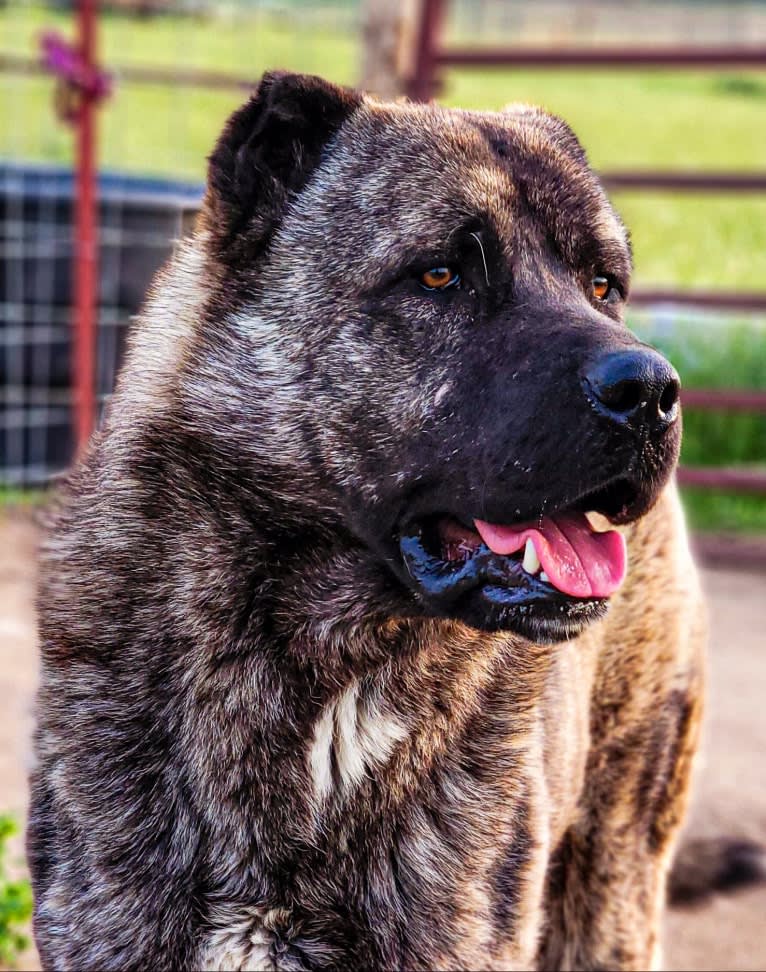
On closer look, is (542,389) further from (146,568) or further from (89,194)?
(89,194)

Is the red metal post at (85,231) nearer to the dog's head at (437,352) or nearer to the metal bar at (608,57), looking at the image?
the metal bar at (608,57)

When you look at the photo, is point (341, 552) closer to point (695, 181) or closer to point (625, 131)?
point (695, 181)

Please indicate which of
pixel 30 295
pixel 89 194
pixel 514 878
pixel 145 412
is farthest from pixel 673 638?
pixel 30 295

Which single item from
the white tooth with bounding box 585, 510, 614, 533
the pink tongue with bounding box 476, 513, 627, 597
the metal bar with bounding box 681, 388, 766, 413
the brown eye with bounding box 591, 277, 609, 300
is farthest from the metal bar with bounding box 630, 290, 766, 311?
the pink tongue with bounding box 476, 513, 627, 597

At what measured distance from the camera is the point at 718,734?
5242mm

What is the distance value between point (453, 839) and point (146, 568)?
753 mm

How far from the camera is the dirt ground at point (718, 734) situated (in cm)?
375

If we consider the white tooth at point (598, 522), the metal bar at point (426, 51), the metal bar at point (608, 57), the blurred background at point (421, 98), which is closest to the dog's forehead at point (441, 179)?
the white tooth at point (598, 522)

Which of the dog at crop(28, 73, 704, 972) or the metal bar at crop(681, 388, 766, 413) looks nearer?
the dog at crop(28, 73, 704, 972)

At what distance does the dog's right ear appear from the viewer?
2.52 metres

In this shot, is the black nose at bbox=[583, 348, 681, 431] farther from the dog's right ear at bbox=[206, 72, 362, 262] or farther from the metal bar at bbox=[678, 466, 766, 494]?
the metal bar at bbox=[678, 466, 766, 494]

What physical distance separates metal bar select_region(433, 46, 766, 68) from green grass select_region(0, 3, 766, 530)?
0.15 metres

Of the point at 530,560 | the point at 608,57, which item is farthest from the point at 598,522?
the point at 608,57

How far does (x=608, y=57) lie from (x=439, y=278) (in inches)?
214
